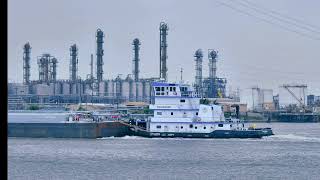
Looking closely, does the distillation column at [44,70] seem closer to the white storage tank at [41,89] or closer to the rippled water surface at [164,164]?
the white storage tank at [41,89]

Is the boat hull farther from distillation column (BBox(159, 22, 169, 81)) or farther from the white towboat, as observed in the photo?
distillation column (BBox(159, 22, 169, 81))

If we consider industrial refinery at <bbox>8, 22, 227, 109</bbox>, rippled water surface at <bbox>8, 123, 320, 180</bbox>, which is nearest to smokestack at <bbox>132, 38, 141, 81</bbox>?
industrial refinery at <bbox>8, 22, 227, 109</bbox>

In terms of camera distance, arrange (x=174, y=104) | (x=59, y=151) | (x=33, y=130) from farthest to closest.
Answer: (x=33, y=130), (x=174, y=104), (x=59, y=151)

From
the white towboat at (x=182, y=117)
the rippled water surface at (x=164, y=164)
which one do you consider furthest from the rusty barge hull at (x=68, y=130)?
the rippled water surface at (x=164, y=164)

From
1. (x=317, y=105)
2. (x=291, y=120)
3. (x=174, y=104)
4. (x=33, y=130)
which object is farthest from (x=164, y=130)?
(x=317, y=105)

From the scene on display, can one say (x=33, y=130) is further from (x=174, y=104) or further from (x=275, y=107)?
(x=275, y=107)

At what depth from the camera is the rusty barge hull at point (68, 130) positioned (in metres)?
61.2

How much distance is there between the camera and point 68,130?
6166cm

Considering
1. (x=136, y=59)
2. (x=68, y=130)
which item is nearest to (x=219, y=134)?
(x=68, y=130)

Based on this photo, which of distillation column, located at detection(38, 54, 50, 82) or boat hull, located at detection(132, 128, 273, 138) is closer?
boat hull, located at detection(132, 128, 273, 138)

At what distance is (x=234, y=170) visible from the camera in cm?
2947

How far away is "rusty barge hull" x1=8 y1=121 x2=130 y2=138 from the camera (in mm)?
61219

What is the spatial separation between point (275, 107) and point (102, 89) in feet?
183

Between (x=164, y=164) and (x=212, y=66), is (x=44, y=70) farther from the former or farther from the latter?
(x=164, y=164)
